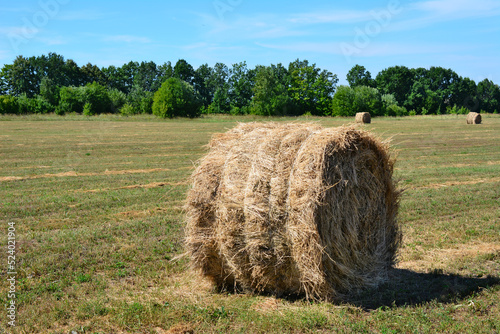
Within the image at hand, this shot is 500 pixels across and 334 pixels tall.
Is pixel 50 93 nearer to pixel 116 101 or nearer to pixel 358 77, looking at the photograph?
pixel 116 101

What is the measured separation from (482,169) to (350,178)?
45.5ft

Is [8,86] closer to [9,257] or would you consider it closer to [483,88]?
[9,257]

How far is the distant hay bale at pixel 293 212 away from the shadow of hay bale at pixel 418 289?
0.64 ft

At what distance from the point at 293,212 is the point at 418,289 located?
2.40 m

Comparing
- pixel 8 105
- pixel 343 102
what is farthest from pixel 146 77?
pixel 343 102

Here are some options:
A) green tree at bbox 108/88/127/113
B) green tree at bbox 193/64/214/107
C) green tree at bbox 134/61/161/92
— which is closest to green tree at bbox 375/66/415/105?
green tree at bbox 193/64/214/107

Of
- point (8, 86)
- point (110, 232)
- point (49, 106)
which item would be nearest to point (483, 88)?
point (49, 106)

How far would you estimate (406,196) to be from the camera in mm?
12828

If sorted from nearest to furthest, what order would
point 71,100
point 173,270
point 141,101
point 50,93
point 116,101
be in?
point 173,270, point 71,100, point 50,93, point 116,101, point 141,101

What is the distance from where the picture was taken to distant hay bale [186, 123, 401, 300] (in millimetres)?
5840

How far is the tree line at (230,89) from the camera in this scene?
76.4m

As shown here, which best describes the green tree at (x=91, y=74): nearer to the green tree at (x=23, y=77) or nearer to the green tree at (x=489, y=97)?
the green tree at (x=23, y=77)

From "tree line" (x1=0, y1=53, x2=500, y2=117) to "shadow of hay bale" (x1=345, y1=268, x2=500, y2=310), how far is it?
6687 centimetres

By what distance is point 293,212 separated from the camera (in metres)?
5.80
